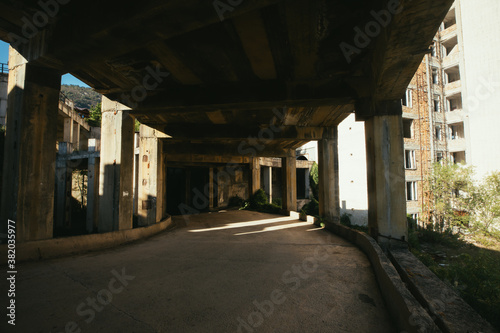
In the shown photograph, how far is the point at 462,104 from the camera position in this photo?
21.9m

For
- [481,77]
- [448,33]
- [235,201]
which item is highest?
[448,33]

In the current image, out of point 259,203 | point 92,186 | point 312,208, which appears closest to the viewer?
point 92,186

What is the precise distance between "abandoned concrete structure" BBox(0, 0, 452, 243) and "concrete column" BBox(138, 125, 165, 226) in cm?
196

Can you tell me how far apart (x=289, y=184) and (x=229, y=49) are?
10.6 meters

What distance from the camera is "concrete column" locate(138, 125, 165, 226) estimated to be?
330 inches

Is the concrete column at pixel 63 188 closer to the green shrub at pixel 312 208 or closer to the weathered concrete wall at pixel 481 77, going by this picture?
the green shrub at pixel 312 208

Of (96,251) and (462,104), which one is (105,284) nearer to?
(96,251)

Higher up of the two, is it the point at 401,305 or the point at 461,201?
the point at 401,305

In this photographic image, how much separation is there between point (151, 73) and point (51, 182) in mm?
2871

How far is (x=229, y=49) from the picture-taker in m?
4.14

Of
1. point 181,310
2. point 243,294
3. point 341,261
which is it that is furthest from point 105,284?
point 341,261

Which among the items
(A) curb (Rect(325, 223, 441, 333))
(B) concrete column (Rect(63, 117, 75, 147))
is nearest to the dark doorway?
(B) concrete column (Rect(63, 117, 75, 147))

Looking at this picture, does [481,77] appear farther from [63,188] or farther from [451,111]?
[63,188]

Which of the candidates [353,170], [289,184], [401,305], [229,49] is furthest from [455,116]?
[401,305]
